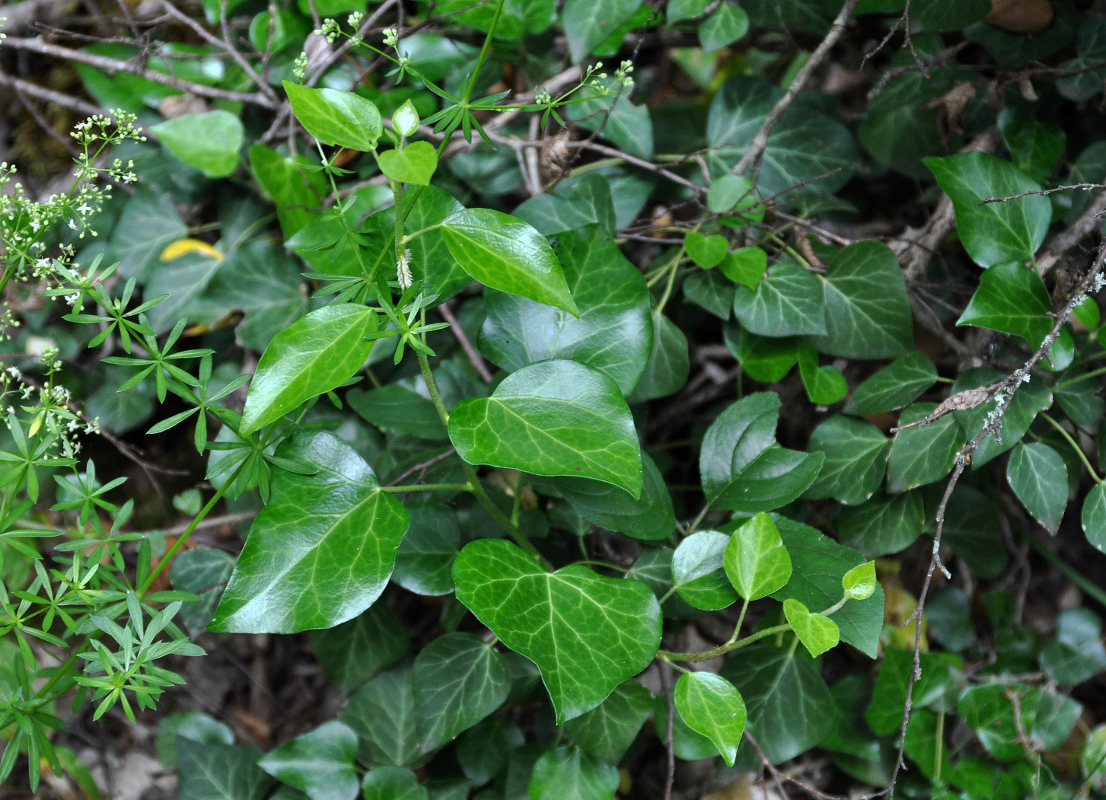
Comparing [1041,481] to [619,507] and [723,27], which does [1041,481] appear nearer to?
[619,507]

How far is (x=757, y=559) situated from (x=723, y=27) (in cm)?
96

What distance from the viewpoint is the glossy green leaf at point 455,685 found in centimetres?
109

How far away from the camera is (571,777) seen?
1114 mm

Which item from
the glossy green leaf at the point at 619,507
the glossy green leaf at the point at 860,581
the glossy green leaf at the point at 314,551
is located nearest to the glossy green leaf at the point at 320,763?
the glossy green leaf at the point at 314,551

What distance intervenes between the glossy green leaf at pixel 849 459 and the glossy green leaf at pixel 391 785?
0.76m

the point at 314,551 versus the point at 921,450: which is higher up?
the point at 314,551

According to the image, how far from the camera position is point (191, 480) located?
165 cm

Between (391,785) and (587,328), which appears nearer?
(587,328)

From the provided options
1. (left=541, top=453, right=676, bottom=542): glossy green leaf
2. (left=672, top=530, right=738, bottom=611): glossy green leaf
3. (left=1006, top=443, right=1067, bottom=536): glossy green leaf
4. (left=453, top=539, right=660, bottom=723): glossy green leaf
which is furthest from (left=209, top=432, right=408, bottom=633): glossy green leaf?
(left=1006, top=443, right=1067, bottom=536): glossy green leaf

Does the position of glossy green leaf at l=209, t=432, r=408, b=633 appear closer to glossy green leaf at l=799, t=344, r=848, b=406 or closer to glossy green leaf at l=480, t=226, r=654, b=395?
glossy green leaf at l=480, t=226, r=654, b=395

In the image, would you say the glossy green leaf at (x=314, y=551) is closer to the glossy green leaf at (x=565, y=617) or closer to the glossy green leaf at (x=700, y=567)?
the glossy green leaf at (x=565, y=617)

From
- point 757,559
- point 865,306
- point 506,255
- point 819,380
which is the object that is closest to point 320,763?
point 757,559

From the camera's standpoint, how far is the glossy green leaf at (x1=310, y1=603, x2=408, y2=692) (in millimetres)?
1308

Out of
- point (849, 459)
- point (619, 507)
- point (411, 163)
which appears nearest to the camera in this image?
point (411, 163)
